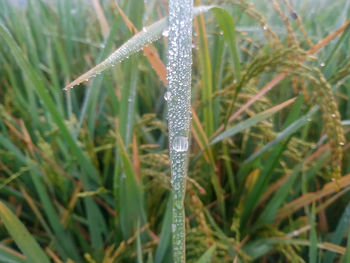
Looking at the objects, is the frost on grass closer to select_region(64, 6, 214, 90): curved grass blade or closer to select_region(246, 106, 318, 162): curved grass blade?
select_region(64, 6, 214, 90): curved grass blade

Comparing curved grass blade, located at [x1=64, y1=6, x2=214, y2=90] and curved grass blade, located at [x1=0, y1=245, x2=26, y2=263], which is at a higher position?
curved grass blade, located at [x1=64, y1=6, x2=214, y2=90]

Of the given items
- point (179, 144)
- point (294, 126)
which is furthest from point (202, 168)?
point (179, 144)

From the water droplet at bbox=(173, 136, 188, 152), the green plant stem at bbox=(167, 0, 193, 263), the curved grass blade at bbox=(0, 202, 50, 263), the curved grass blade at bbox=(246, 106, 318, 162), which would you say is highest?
the green plant stem at bbox=(167, 0, 193, 263)

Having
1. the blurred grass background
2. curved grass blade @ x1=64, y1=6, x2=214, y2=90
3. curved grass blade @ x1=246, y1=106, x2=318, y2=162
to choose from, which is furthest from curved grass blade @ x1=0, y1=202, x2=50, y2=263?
curved grass blade @ x1=246, y1=106, x2=318, y2=162

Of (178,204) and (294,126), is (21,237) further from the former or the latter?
(294,126)

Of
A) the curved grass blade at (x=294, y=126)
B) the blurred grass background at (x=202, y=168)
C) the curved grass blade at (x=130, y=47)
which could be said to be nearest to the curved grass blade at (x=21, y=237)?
the blurred grass background at (x=202, y=168)

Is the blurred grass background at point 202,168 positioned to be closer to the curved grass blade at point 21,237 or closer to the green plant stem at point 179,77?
the curved grass blade at point 21,237

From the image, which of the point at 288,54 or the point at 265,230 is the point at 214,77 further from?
the point at 265,230

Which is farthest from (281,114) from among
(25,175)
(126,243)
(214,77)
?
(25,175)
